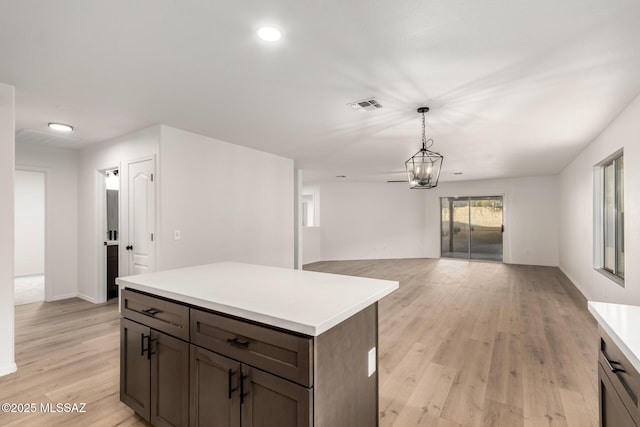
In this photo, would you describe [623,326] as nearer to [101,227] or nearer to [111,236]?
[101,227]

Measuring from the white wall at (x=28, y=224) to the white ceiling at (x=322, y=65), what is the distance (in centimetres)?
415

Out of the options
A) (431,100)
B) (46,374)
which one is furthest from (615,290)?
(46,374)

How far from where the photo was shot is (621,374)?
1.14 meters

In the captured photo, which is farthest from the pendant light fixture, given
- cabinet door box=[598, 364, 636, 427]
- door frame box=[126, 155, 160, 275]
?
door frame box=[126, 155, 160, 275]

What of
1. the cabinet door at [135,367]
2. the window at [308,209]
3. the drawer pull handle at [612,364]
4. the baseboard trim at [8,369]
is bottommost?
the baseboard trim at [8,369]

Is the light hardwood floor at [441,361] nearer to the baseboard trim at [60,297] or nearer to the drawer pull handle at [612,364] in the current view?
the baseboard trim at [60,297]

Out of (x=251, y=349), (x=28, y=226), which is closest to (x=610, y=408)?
(x=251, y=349)

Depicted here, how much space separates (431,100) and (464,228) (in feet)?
24.2

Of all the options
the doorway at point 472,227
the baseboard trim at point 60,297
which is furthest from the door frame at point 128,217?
the doorway at point 472,227

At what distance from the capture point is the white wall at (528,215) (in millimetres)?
8125

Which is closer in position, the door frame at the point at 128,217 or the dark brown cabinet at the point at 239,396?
the dark brown cabinet at the point at 239,396

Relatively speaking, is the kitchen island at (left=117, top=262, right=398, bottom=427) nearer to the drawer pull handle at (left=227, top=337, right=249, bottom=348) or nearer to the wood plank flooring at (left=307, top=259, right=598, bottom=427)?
the drawer pull handle at (left=227, top=337, right=249, bottom=348)

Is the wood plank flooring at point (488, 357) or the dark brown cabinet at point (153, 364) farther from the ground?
the dark brown cabinet at point (153, 364)

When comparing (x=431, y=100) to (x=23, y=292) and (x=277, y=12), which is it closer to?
(x=277, y=12)
